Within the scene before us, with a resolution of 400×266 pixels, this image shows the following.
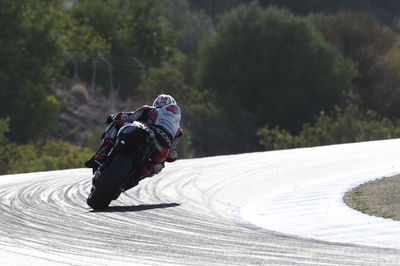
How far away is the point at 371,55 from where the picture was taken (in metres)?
83.7

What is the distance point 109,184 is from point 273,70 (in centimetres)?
6424

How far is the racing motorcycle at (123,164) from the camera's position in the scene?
46.3 feet

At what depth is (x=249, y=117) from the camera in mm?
74375

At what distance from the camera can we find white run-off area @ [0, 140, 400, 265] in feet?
32.3

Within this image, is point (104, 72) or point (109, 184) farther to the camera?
point (104, 72)

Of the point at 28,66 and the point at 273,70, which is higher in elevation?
the point at 273,70

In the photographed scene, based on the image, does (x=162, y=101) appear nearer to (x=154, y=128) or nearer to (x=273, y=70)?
(x=154, y=128)

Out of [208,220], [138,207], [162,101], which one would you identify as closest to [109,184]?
[138,207]

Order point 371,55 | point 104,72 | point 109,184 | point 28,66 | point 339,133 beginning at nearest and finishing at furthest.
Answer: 1. point 109,184
2. point 339,133
3. point 28,66
4. point 104,72
5. point 371,55

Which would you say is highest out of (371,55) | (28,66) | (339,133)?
(371,55)

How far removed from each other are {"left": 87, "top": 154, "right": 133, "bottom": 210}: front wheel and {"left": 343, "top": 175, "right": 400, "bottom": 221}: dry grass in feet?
9.67

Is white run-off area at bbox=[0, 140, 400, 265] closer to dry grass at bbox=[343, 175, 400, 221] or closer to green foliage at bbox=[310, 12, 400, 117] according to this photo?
dry grass at bbox=[343, 175, 400, 221]

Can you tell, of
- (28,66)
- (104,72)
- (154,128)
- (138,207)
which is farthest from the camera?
(104,72)

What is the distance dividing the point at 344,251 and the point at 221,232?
197cm
